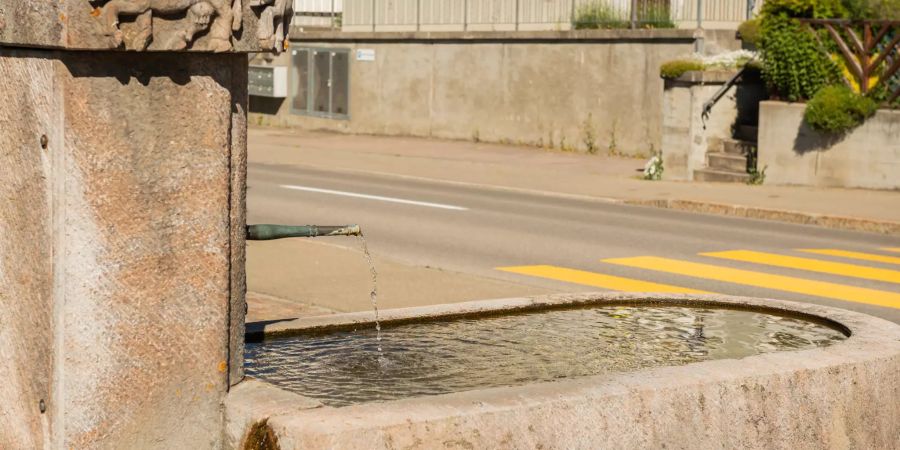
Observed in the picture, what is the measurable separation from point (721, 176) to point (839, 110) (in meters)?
2.41

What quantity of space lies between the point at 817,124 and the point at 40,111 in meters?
16.4

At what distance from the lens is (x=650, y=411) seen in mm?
4820

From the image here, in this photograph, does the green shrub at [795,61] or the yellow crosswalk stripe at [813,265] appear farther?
the green shrub at [795,61]

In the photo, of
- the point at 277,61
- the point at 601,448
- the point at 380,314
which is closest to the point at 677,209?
the point at 380,314

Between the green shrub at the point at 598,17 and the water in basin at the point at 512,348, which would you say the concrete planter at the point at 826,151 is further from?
the water in basin at the point at 512,348

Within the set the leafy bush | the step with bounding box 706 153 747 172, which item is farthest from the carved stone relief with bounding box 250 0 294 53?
the leafy bush

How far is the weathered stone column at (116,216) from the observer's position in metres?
4.35

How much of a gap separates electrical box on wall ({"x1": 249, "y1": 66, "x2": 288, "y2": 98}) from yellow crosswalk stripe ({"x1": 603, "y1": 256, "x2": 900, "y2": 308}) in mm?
21783

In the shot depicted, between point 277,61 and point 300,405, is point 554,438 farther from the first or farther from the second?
point 277,61

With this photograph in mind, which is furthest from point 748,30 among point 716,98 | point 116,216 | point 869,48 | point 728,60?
point 116,216

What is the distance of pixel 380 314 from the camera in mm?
6480

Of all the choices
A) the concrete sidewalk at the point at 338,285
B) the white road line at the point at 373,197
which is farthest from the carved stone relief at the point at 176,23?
the white road line at the point at 373,197

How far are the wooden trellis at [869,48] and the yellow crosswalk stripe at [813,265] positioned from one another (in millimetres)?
6664

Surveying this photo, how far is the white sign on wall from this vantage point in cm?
3212
